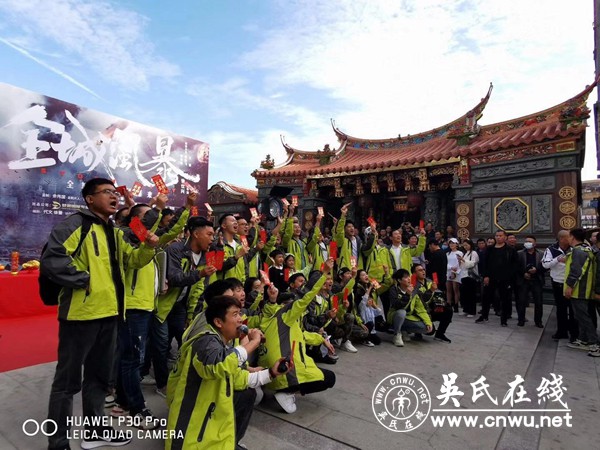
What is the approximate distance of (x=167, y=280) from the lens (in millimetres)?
3025

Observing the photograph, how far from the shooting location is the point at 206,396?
190cm

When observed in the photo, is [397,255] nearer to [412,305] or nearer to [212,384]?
[412,305]

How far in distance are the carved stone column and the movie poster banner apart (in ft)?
23.1

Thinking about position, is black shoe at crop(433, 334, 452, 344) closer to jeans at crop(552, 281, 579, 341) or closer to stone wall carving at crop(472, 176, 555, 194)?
jeans at crop(552, 281, 579, 341)

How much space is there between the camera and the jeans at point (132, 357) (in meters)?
2.57

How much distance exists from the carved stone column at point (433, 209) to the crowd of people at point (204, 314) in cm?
490

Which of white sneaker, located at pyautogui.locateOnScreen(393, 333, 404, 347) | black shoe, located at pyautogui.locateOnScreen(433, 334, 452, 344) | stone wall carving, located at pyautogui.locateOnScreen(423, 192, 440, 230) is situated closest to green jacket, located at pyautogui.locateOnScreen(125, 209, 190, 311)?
white sneaker, located at pyautogui.locateOnScreen(393, 333, 404, 347)

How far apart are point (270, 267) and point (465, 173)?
6.82 metres

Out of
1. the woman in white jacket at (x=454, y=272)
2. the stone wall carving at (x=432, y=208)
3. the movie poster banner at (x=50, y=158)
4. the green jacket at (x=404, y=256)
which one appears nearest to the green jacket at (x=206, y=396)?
the green jacket at (x=404, y=256)

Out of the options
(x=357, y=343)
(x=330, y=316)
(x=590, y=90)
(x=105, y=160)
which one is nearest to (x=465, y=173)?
(x=590, y=90)

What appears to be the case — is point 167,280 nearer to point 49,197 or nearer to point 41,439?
point 41,439

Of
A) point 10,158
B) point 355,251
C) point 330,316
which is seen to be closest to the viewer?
point 330,316

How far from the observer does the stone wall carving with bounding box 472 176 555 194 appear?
8.02m

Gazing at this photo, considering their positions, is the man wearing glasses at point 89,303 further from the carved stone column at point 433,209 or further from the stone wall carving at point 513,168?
the carved stone column at point 433,209
